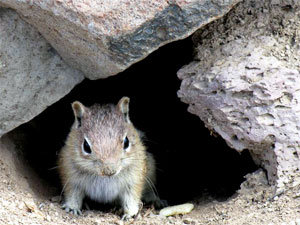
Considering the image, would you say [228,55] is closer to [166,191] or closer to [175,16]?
[175,16]

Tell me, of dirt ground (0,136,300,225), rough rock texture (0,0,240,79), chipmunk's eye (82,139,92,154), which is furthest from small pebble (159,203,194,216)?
rough rock texture (0,0,240,79)

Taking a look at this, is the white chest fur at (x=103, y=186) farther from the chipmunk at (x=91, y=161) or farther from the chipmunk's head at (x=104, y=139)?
the chipmunk's head at (x=104, y=139)

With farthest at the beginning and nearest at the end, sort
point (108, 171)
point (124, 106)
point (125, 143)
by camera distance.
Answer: point (124, 106), point (125, 143), point (108, 171)

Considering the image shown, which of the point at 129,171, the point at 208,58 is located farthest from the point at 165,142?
the point at 208,58

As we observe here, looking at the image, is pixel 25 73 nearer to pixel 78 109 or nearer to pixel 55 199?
pixel 78 109

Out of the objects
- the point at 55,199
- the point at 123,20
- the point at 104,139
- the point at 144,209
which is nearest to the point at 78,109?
the point at 104,139

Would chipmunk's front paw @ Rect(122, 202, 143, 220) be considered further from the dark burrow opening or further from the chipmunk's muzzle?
the dark burrow opening
